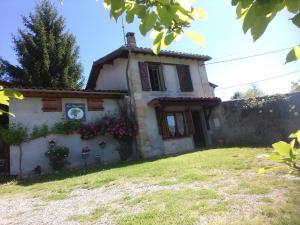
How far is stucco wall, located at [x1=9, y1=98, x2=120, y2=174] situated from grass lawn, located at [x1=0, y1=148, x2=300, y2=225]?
3.40 m

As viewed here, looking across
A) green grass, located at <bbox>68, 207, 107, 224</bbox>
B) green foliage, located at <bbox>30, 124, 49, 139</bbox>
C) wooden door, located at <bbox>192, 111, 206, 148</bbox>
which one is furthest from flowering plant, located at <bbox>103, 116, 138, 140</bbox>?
green grass, located at <bbox>68, 207, 107, 224</bbox>

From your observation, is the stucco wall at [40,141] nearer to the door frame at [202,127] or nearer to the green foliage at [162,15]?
the door frame at [202,127]

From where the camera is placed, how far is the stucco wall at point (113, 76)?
16.0 m

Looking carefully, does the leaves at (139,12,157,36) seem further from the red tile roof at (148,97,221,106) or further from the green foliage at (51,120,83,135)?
the red tile roof at (148,97,221,106)

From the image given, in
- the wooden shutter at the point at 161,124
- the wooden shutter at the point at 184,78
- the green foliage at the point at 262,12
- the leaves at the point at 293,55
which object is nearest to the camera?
the green foliage at the point at 262,12

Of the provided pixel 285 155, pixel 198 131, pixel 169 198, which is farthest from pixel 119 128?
Answer: pixel 285 155

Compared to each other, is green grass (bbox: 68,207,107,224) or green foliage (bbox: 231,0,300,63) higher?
green foliage (bbox: 231,0,300,63)

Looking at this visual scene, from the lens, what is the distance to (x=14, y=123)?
11898 mm

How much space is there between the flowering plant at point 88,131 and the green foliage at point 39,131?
1.30 m

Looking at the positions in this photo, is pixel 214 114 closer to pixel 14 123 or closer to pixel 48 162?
pixel 48 162

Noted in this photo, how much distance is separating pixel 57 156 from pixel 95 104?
3.29 metres

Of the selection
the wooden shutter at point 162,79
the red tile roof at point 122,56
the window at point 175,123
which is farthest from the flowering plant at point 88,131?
the wooden shutter at point 162,79

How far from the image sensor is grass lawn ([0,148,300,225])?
4254 mm

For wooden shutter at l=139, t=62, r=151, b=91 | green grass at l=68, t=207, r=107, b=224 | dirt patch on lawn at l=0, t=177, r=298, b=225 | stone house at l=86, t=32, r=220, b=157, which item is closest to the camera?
dirt patch on lawn at l=0, t=177, r=298, b=225
